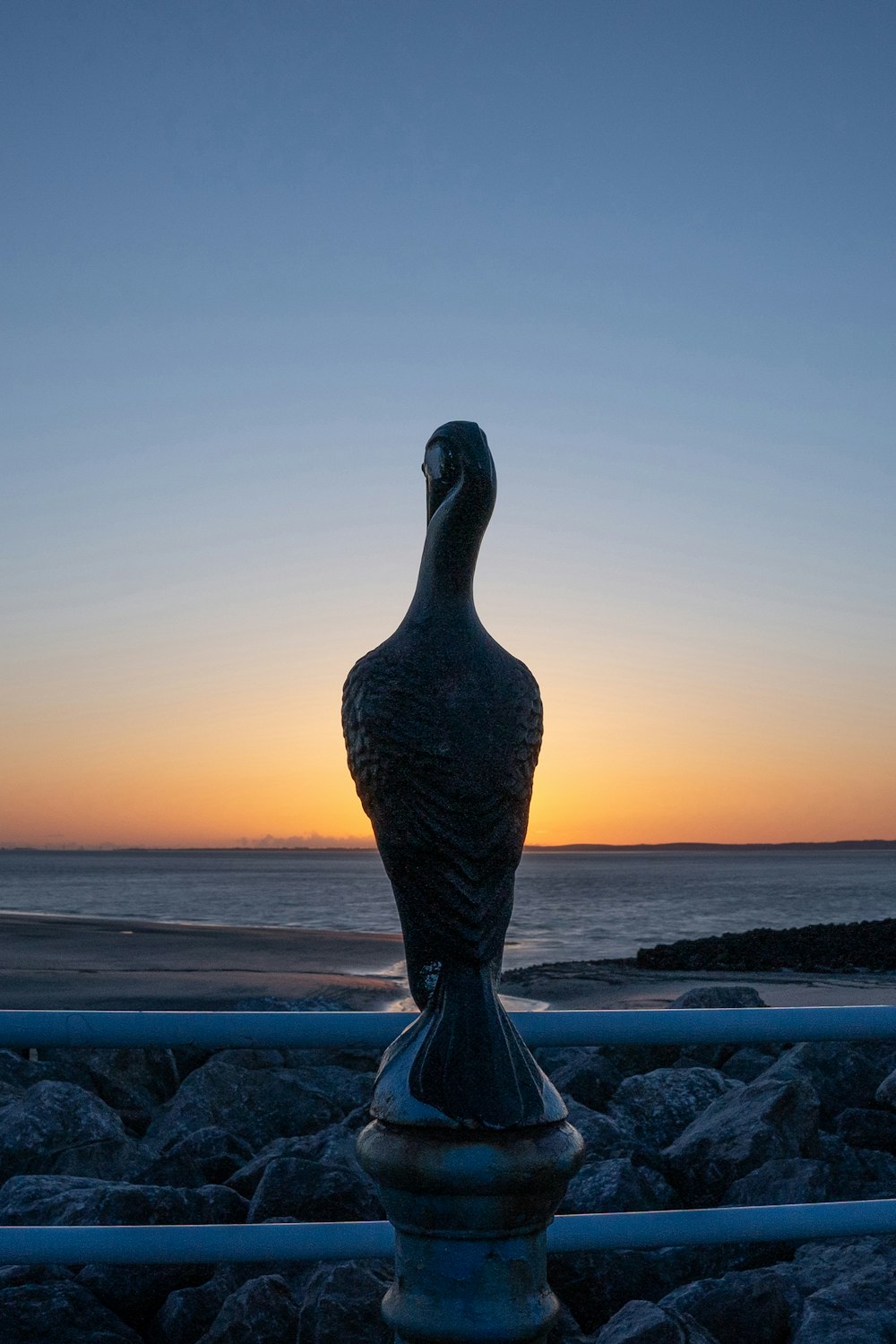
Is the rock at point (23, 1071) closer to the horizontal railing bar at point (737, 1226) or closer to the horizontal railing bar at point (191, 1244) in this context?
the horizontal railing bar at point (191, 1244)

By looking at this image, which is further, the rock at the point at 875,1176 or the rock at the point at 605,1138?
the rock at the point at 605,1138

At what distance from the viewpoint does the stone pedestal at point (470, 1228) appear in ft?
4.47

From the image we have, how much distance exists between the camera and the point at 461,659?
162 cm

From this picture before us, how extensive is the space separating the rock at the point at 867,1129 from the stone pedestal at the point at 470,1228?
3.98 m

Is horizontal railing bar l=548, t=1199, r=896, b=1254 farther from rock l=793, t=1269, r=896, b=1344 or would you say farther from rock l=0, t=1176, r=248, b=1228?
rock l=0, t=1176, r=248, b=1228

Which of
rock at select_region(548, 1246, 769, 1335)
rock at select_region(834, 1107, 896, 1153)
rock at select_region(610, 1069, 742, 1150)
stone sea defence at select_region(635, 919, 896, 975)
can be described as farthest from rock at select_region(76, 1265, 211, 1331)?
stone sea defence at select_region(635, 919, 896, 975)

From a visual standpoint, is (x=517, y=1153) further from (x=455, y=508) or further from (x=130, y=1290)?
(x=130, y=1290)

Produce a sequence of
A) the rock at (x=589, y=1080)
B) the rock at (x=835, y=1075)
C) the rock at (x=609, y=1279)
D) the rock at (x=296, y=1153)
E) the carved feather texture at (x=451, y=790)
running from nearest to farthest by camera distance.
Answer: the carved feather texture at (x=451, y=790) → the rock at (x=609, y=1279) → the rock at (x=296, y=1153) → the rock at (x=589, y=1080) → the rock at (x=835, y=1075)

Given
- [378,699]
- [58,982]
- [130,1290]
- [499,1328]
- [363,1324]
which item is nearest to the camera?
[499,1328]

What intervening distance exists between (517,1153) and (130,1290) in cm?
224

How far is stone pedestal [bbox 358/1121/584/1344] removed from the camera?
4.47ft

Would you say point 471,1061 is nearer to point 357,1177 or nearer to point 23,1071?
point 357,1177

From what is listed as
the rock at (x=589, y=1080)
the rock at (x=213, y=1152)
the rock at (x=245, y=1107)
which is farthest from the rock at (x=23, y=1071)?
the rock at (x=589, y=1080)

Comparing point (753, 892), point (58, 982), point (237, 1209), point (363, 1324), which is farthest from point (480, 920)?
point (753, 892)
